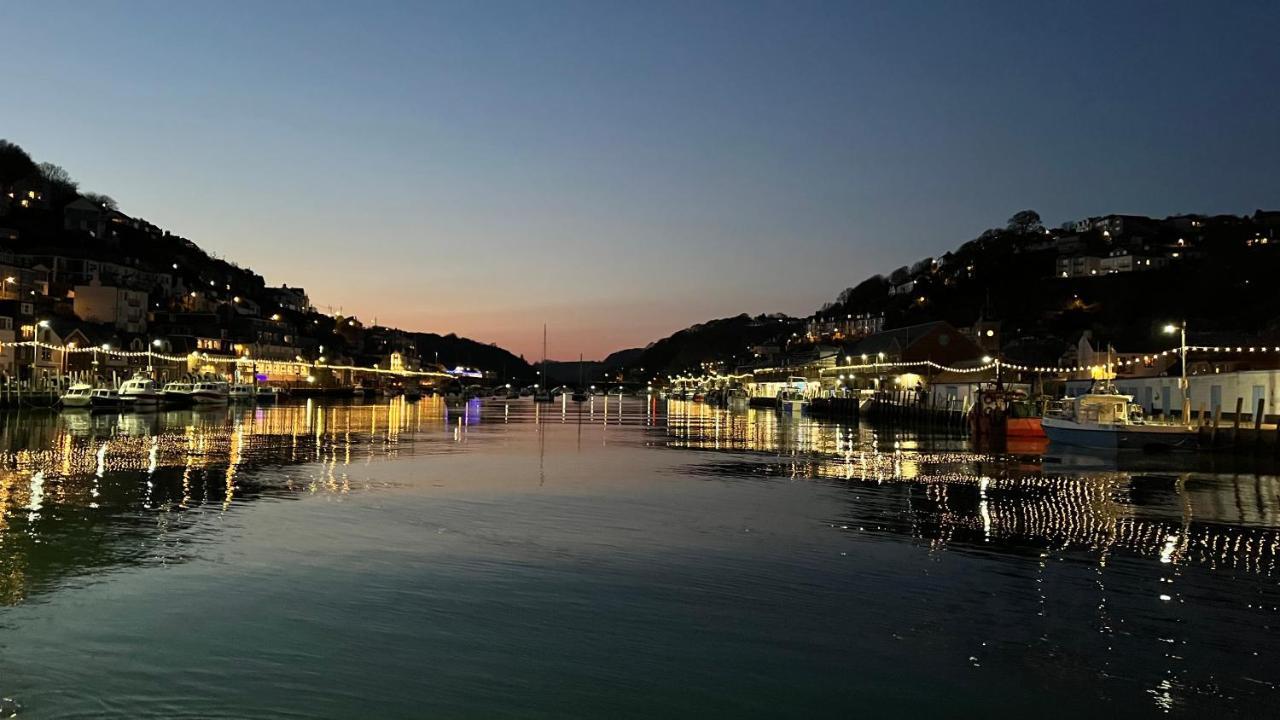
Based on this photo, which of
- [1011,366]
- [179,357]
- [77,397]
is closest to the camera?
[77,397]

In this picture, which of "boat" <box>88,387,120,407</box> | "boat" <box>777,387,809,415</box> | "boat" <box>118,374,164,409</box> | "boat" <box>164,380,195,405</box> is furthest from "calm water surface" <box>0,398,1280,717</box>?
"boat" <box>777,387,809,415</box>

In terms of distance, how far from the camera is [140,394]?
289 ft

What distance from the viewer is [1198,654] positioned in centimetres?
1130

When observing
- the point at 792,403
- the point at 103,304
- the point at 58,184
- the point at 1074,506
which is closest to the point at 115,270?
the point at 103,304

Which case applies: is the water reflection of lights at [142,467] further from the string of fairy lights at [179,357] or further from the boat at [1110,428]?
the string of fairy lights at [179,357]

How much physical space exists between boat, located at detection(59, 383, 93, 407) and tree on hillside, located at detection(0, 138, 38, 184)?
95.9 meters

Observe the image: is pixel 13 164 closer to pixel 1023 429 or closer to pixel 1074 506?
pixel 1023 429

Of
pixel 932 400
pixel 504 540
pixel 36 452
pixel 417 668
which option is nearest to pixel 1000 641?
pixel 417 668

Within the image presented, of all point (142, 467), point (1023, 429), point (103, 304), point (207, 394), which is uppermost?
point (103, 304)

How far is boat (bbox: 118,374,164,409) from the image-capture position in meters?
87.1

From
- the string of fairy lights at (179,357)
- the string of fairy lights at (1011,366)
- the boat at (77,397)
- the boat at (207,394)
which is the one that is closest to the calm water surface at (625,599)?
the string of fairy lights at (1011,366)

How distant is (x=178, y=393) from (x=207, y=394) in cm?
384

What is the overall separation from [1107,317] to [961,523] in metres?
136

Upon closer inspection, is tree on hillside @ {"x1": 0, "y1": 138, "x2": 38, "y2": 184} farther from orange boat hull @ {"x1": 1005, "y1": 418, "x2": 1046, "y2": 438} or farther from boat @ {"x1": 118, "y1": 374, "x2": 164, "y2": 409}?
orange boat hull @ {"x1": 1005, "y1": 418, "x2": 1046, "y2": 438}
